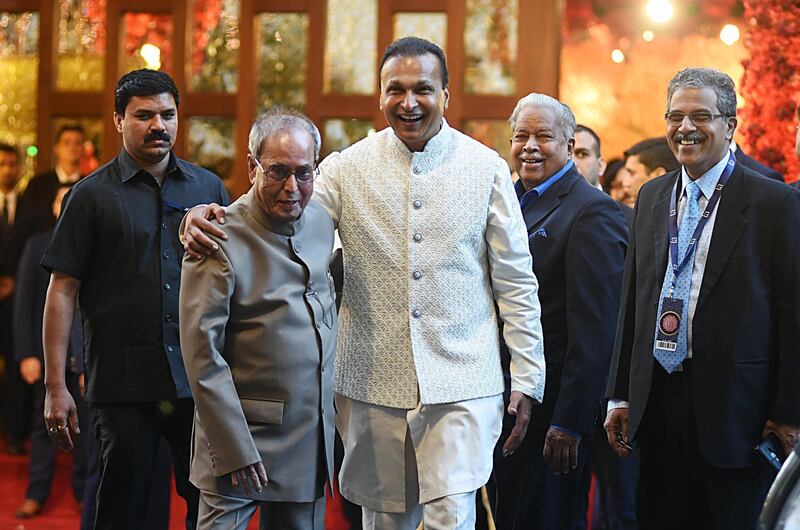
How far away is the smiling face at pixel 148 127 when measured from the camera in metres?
3.37

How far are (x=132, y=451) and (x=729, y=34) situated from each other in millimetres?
4714

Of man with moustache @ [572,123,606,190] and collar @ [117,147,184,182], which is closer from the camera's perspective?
collar @ [117,147,184,182]

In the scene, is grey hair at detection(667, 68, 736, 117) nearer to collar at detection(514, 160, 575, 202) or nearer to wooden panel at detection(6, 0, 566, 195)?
collar at detection(514, 160, 575, 202)

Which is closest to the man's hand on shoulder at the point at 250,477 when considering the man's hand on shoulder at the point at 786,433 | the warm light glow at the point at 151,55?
the man's hand on shoulder at the point at 786,433

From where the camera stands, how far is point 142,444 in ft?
10.9

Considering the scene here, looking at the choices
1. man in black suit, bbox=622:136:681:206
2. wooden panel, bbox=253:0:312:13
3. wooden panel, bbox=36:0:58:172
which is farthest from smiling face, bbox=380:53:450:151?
wooden panel, bbox=36:0:58:172

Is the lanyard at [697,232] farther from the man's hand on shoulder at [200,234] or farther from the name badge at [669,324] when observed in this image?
the man's hand on shoulder at [200,234]

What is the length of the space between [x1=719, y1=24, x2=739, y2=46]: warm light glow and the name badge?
417 cm

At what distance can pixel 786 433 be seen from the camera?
2859mm

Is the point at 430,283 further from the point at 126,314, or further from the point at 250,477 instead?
the point at 126,314

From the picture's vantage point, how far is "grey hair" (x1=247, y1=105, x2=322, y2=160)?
108 inches

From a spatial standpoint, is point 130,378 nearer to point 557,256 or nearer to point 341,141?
point 557,256

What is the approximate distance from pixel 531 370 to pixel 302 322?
2.02 feet

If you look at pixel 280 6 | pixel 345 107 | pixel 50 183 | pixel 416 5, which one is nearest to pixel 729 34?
pixel 416 5
